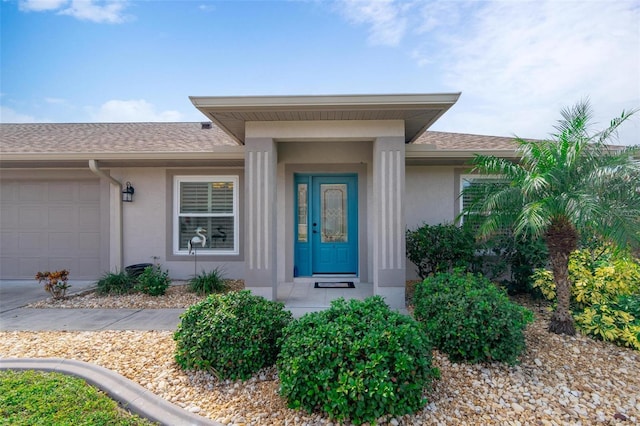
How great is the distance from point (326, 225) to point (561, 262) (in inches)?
173

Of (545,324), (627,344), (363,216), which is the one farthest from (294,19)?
(627,344)

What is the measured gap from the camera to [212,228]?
7.62m

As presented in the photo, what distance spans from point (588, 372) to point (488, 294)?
1170mm

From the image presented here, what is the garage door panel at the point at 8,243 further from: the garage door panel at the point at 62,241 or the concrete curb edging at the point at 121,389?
the concrete curb edging at the point at 121,389

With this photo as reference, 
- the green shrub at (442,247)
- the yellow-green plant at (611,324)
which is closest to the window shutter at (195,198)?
the green shrub at (442,247)

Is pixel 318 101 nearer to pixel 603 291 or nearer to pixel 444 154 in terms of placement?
pixel 444 154

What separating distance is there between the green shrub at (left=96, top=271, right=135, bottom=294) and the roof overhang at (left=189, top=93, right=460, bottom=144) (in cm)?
399

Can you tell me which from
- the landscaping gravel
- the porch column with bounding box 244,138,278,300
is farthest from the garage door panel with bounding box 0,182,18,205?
the porch column with bounding box 244,138,278,300

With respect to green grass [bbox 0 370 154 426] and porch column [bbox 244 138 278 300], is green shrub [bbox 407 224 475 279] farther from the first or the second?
green grass [bbox 0 370 154 426]

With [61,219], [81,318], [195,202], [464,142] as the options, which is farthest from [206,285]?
[464,142]

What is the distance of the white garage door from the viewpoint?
7.65 metres

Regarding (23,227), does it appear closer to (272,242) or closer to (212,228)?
(212,228)

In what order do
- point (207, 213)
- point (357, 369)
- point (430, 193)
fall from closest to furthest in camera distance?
1. point (357, 369)
2. point (430, 193)
3. point (207, 213)

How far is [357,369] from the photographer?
2.37 m
